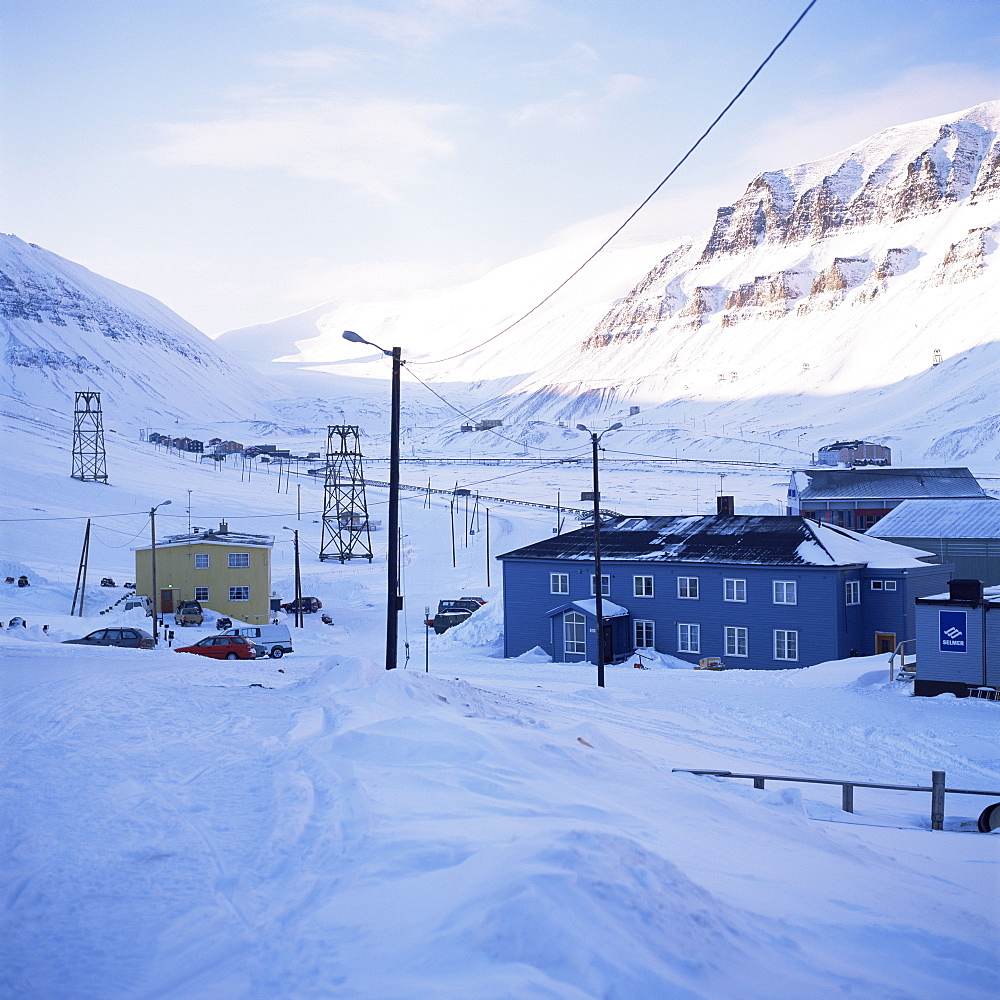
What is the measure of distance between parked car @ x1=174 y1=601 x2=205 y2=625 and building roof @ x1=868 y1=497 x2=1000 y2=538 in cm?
3624

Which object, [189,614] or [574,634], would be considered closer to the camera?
[574,634]

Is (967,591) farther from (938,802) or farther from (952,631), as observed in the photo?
(938,802)

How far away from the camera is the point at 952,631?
77.9ft

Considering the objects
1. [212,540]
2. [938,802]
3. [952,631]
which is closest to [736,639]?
[952,631]

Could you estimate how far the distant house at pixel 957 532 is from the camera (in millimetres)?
44312

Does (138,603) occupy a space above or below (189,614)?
above

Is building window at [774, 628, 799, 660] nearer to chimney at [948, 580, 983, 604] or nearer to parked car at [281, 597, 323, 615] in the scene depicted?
chimney at [948, 580, 983, 604]

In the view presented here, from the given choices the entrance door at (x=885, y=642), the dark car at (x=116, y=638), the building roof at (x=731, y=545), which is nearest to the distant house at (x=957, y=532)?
the building roof at (x=731, y=545)

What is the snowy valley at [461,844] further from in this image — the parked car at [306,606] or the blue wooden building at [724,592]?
the parked car at [306,606]

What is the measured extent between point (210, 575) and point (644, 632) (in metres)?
24.2

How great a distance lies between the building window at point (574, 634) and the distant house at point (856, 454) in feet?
223

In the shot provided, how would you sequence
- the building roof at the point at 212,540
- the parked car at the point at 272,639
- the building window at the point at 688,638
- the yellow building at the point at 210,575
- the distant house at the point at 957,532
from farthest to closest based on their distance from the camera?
1. the building roof at the point at 212,540
2. the yellow building at the point at 210,575
3. the distant house at the point at 957,532
4. the building window at the point at 688,638
5. the parked car at the point at 272,639

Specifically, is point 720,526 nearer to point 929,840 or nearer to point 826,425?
point 929,840

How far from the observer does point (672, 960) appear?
5.43 meters
